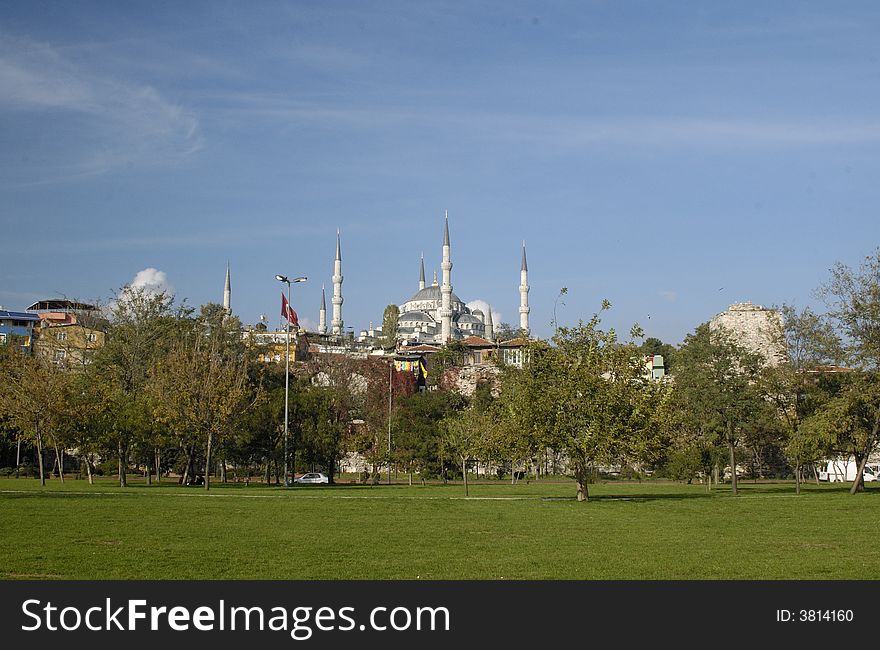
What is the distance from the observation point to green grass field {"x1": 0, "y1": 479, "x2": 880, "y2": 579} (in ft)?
44.8

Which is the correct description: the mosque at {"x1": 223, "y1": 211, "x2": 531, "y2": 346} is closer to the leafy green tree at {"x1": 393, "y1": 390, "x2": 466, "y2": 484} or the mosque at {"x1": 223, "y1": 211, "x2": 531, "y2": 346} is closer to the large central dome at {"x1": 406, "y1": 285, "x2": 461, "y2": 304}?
the large central dome at {"x1": 406, "y1": 285, "x2": 461, "y2": 304}

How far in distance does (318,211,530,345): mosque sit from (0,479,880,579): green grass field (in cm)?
9377

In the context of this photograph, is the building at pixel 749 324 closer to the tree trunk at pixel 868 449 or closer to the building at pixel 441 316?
the tree trunk at pixel 868 449

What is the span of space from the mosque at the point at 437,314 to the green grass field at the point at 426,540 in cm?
9377

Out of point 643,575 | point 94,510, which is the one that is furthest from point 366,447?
point 643,575

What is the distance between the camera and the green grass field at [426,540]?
13.6 metres

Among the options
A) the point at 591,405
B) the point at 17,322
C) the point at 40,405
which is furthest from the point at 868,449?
the point at 17,322

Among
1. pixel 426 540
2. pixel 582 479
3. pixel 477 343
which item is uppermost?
pixel 477 343

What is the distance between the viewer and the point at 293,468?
50.1 meters

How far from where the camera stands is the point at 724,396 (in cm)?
4356

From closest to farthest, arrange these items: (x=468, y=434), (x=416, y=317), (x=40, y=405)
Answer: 1. (x=468, y=434)
2. (x=40, y=405)
3. (x=416, y=317)

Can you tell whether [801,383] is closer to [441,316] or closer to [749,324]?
[749,324]

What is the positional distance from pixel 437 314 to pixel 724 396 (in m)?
123

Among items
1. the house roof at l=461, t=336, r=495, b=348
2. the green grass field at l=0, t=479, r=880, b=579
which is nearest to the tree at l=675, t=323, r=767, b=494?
the green grass field at l=0, t=479, r=880, b=579
